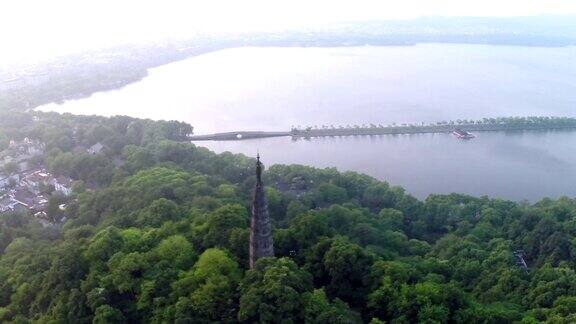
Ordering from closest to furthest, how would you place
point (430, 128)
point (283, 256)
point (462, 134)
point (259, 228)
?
point (259, 228) < point (283, 256) < point (462, 134) < point (430, 128)

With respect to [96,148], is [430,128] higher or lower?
higher

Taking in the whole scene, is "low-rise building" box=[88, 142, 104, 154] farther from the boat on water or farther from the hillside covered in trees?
the boat on water

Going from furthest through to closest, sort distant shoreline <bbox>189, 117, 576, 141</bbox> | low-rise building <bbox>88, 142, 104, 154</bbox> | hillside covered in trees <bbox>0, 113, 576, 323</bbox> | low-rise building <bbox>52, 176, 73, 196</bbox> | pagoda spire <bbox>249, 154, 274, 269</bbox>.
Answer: distant shoreline <bbox>189, 117, 576, 141</bbox> → low-rise building <bbox>88, 142, 104, 154</bbox> → low-rise building <bbox>52, 176, 73, 196</bbox> → pagoda spire <bbox>249, 154, 274, 269</bbox> → hillside covered in trees <bbox>0, 113, 576, 323</bbox>

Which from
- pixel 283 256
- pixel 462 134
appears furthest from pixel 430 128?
pixel 283 256

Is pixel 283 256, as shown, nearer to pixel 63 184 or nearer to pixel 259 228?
pixel 259 228

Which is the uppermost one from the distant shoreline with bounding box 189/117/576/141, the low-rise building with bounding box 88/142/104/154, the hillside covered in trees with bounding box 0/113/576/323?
the distant shoreline with bounding box 189/117/576/141

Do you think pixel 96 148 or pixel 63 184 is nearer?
pixel 63 184

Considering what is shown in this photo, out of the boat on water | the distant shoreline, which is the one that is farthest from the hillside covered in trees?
the boat on water
